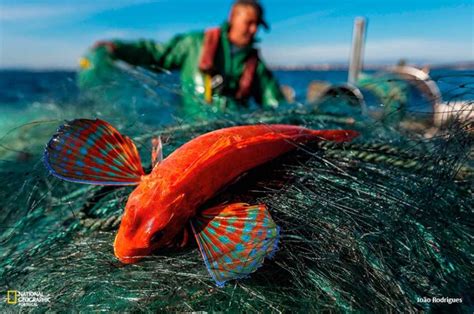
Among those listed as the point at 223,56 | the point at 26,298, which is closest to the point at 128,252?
the point at 26,298

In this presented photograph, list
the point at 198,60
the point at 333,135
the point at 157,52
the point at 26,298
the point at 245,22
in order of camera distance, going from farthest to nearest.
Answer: the point at 157,52 < the point at 198,60 < the point at 245,22 < the point at 333,135 < the point at 26,298

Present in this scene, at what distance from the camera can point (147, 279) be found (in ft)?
3.54

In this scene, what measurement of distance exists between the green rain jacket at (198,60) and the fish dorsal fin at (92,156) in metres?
2.27

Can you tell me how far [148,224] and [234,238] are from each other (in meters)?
0.21

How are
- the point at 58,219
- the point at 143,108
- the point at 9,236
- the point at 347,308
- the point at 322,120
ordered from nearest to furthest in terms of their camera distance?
the point at 347,308, the point at 9,236, the point at 58,219, the point at 322,120, the point at 143,108

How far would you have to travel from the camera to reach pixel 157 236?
41.8 inches

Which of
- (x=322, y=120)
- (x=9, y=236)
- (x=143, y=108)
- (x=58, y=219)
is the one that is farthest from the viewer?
(x=143, y=108)

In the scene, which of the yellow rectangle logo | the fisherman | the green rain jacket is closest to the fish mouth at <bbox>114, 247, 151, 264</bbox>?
the yellow rectangle logo

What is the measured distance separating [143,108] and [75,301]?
1453 mm

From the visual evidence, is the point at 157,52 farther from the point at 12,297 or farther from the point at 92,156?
the point at 12,297

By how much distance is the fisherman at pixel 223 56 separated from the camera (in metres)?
3.50

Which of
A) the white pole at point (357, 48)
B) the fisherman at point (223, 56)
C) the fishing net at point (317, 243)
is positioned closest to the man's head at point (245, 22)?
the fisherman at point (223, 56)

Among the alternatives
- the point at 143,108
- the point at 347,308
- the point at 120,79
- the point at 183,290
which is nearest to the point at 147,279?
the point at 183,290

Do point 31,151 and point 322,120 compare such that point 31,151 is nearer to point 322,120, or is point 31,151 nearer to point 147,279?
point 147,279
